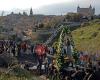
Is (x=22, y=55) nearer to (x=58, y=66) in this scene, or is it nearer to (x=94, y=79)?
(x=94, y=79)

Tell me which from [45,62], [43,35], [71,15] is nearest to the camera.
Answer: [45,62]

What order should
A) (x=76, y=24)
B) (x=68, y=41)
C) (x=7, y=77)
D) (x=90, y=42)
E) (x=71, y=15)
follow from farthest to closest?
1. (x=71, y=15)
2. (x=76, y=24)
3. (x=90, y=42)
4. (x=68, y=41)
5. (x=7, y=77)

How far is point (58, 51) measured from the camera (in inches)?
516

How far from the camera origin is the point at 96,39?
325 ft

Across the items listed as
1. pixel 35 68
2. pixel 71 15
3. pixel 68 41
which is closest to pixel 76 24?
pixel 71 15

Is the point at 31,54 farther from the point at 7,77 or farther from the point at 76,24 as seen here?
the point at 76,24

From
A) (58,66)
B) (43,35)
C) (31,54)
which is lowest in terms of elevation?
(43,35)

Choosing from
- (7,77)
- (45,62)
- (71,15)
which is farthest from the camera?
(71,15)

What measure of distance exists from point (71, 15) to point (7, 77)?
132 m

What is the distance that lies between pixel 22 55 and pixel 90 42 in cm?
6348

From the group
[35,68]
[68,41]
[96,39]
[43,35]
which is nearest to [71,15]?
[43,35]

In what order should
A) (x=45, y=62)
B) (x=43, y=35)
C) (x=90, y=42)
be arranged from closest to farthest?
(x=45, y=62)
(x=90, y=42)
(x=43, y=35)

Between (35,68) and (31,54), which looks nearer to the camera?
(35,68)

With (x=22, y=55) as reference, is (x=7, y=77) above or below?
above
